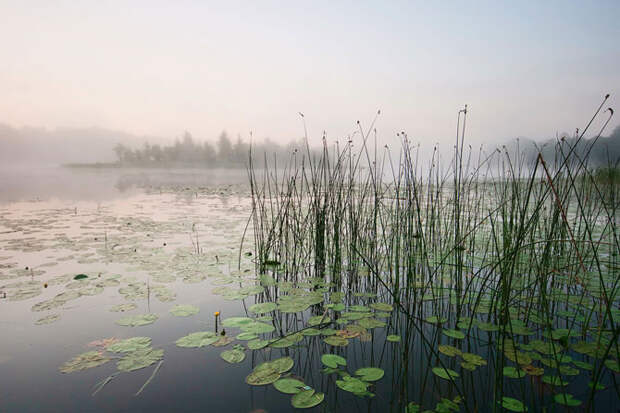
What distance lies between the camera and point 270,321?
1.88 meters

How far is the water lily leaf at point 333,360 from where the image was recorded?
4.59 feet

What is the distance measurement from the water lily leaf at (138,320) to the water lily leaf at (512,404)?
69.0 inches

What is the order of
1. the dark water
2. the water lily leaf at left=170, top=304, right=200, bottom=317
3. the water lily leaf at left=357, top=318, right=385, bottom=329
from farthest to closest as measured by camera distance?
the water lily leaf at left=170, top=304, right=200, bottom=317, the water lily leaf at left=357, top=318, right=385, bottom=329, the dark water

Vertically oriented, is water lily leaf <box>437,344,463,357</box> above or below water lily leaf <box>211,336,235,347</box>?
above

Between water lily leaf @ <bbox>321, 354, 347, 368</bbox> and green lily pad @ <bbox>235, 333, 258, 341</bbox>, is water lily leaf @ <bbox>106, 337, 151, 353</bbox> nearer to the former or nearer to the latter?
green lily pad @ <bbox>235, 333, 258, 341</bbox>

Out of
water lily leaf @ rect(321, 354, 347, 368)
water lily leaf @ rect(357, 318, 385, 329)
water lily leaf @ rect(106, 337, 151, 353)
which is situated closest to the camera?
water lily leaf @ rect(321, 354, 347, 368)

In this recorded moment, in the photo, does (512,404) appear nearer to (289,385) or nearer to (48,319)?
(289,385)

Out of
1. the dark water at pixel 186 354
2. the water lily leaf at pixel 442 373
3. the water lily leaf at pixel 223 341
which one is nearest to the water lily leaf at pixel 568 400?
the dark water at pixel 186 354

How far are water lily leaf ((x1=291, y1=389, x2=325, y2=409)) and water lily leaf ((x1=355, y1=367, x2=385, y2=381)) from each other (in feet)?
0.66

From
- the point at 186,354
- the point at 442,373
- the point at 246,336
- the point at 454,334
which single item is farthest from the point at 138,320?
the point at 454,334

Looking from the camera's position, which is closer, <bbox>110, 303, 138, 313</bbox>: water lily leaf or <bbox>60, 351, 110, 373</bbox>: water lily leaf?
<bbox>60, 351, 110, 373</bbox>: water lily leaf

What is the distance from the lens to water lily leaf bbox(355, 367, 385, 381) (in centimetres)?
→ 133

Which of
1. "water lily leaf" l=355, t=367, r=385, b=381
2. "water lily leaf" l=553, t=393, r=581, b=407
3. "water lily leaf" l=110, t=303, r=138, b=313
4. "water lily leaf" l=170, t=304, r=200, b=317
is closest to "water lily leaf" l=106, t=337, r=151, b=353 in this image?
"water lily leaf" l=170, t=304, r=200, b=317

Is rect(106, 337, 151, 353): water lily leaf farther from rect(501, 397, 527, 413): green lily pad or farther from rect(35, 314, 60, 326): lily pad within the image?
rect(501, 397, 527, 413): green lily pad
